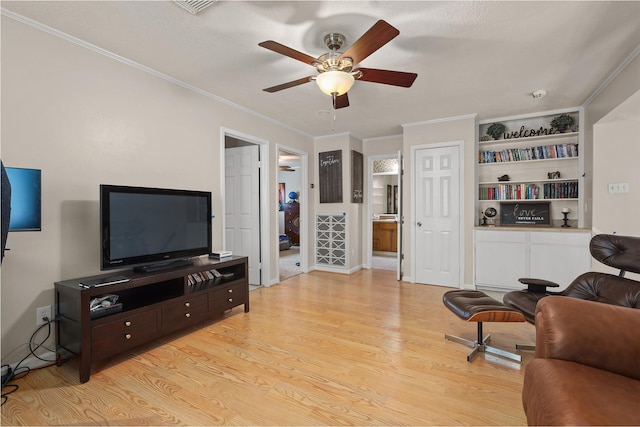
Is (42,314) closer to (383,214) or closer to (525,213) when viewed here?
(525,213)

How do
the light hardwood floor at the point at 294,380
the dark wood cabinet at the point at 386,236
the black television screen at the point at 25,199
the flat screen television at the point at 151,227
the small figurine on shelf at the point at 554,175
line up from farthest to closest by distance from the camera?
the dark wood cabinet at the point at 386,236 → the small figurine on shelf at the point at 554,175 → the flat screen television at the point at 151,227 → the black television screen at the point at 25,199 → the light hardwood floor at the point at 294,380

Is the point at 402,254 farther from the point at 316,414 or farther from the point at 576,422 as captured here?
the point at 576,422

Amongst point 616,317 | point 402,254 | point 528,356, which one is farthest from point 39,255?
point 402,254

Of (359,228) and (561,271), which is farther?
(359,228)

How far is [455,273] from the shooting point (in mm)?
4344

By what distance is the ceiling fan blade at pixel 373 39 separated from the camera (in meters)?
1.71

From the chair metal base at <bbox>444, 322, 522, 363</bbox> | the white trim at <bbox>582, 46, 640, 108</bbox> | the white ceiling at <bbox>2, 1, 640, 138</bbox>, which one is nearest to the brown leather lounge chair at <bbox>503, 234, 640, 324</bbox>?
the chair metal base at <bbox>444, 322, 522, 363</bbox>

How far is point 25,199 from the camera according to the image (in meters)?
1.92

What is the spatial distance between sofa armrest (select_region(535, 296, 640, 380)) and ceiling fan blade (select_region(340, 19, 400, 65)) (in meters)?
1.69

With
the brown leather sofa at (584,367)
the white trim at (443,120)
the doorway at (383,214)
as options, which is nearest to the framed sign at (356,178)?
the doorway at (383,214)

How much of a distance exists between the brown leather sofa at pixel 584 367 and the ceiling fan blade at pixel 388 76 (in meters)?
1.69

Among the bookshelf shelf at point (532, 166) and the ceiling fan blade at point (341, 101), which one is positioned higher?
the ceiling fan blade at point (341, 101)

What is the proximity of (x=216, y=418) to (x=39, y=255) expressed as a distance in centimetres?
175

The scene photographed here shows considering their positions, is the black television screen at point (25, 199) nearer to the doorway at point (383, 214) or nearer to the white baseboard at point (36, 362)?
the white baseboard at point (36, 362)
